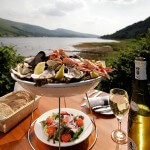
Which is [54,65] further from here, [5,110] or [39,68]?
[5,110]

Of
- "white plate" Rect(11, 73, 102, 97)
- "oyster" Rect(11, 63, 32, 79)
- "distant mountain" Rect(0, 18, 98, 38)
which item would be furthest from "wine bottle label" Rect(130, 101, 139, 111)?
"distant mountain" Rect(0, 18, 98, 38)

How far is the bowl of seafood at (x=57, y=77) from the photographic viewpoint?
0.71 m

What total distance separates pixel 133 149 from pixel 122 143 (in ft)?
0.49

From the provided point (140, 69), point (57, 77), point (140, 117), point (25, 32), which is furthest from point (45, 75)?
point (25, 32)

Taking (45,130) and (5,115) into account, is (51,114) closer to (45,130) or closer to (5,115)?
(45,130)

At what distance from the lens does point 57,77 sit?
29.2 inches

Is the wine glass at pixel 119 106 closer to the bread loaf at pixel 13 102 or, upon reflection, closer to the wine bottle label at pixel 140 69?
the wine bottle label at pixel 140 69

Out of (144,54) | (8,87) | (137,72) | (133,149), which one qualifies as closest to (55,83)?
(137,72)

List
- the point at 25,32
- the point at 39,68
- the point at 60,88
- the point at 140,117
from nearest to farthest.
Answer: the point at 60,88
the point at 39,68
the point at 140,117
the point at 25,32

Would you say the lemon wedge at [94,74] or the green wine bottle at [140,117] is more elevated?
the lemon wedge at [94,74]

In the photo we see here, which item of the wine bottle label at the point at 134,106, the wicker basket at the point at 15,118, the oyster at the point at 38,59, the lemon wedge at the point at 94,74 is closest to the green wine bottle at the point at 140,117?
the wine bottle label at the point at 134,106

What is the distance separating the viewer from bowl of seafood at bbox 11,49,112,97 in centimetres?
71

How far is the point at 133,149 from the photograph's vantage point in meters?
0.80

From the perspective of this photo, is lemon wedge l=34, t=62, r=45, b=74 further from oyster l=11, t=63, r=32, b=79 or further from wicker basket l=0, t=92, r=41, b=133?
wicker basket l=0, t=92, r=41, b=133
